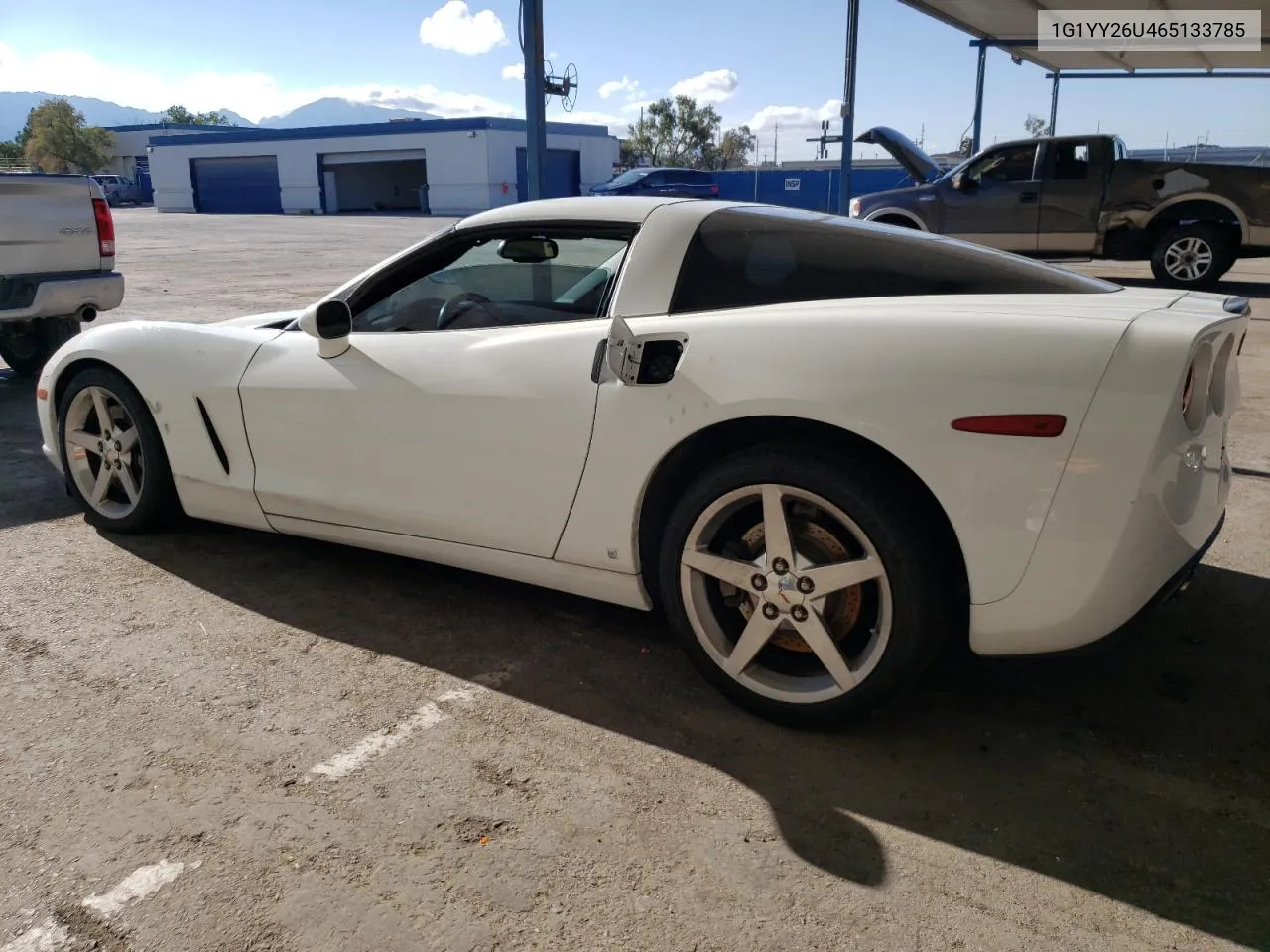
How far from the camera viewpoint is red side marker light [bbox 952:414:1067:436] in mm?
2213

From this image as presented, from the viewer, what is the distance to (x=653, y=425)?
2.68 metres

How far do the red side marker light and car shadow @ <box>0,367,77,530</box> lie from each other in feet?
13.2

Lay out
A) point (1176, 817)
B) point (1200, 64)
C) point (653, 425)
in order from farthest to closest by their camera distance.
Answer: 1. point (1200, 64)
2. point (653, 425)
3. point (1176, 817)

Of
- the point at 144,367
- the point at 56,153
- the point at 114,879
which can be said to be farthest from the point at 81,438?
the point at 56,153

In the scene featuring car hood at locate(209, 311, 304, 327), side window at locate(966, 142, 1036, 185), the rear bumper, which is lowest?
the rear bumper

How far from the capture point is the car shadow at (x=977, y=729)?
2.17 meters

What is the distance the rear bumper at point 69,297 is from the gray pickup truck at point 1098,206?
10.0m

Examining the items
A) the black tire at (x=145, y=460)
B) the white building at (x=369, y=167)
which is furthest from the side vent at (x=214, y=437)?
the white building at (x=369, y=167)

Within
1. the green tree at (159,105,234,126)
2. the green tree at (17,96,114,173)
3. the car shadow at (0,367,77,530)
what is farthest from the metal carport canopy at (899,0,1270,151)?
the green tree at (159,105,234,126)

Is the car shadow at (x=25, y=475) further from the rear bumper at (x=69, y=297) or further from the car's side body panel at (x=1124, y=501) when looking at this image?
the car's side body panel at (x=1124, y=501)

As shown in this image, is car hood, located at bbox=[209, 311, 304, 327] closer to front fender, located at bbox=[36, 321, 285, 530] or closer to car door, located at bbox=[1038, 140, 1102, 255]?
front fender, located at bbox=[36, 321, 285, 530]

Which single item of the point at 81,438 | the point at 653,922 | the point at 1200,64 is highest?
the point at 1200,64

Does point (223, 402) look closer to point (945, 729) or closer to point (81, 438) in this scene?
point (81, 438)

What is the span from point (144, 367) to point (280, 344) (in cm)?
67
